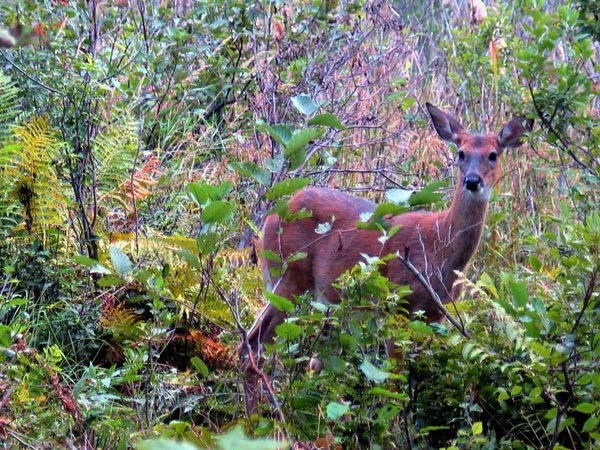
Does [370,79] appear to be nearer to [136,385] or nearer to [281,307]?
[136,385]

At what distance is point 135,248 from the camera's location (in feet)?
17.5

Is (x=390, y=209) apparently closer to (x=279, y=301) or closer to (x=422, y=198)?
(x=422, y=198)

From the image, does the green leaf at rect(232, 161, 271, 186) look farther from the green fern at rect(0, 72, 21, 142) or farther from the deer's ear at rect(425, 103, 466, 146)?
the deer's ear at rect(425, 103, 466, 146)

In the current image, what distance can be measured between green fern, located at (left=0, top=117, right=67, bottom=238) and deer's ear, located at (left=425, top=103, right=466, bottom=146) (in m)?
2.34

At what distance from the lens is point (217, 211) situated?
3115 mm

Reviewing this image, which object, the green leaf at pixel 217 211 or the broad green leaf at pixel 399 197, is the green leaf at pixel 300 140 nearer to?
the green leaf at pixel 217 211

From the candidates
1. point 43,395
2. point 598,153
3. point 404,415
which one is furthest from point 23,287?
point 598,153

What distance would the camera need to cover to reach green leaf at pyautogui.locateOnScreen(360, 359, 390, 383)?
11.0ft

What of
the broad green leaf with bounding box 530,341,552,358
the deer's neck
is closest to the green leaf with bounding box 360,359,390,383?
the broad green leaf with bounding box 530,341,552,358

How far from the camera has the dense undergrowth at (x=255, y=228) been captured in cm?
350

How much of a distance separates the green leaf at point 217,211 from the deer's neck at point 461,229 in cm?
239

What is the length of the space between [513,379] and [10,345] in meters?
1.87

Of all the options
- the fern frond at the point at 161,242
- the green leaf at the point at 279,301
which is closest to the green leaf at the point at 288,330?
the green leaf at the point at 279,301

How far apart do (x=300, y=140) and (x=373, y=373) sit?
826 mm
